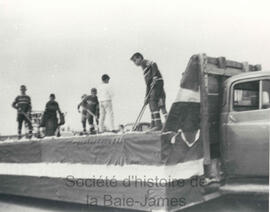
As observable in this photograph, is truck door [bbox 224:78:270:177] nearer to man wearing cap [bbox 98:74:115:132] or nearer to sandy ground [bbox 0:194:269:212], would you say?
sandy ground [bbox 0:194:269:212]

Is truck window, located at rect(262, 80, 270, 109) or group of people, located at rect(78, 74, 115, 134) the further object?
group of people, located at rect(78, 74, 115, 134)

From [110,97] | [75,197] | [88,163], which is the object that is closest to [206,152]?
[88,163]

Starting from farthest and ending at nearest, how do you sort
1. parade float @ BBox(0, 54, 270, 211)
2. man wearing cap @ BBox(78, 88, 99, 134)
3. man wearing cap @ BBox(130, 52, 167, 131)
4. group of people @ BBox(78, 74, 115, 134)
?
1. man wearing cap @ BBox(78, 88, 99, 134)
2. group of people @ BBox(78, 74, 115, 134)
3. man wearing cap @ BBox(130, 52, 167, 131)
4. parade float @ BBox(0, 54, 270, 211)

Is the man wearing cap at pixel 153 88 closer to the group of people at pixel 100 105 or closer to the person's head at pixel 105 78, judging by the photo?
the group of people at pixel 100 105

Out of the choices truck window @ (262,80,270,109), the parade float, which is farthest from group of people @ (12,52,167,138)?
truck window @ (262,80,270,109)

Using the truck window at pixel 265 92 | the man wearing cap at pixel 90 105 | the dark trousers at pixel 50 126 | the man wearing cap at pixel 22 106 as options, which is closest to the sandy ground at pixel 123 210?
the truck window at pixel 265 92

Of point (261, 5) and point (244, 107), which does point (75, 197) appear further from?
point (261, 5)

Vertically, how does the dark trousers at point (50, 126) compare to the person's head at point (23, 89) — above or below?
below

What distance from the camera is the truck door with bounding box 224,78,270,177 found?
509 cm

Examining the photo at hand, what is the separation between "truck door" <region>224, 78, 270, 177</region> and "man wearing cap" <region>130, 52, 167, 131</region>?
40.6 inches

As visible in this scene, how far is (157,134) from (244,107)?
149 centimetres

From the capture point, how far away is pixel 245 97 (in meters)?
5.81

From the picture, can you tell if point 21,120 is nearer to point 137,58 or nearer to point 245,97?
point 137,58

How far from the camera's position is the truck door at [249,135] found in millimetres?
5095
